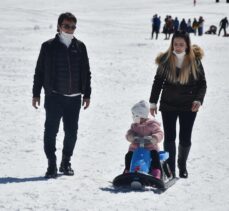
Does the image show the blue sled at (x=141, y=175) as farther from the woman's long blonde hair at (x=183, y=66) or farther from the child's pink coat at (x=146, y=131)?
the woman's long blonde hair at (x=183, y=66)

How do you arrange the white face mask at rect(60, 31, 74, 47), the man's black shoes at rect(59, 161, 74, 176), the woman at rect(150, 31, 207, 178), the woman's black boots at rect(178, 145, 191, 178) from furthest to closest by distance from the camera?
1. the woman's black boots at rect(178, 145, 191, 178)
2. the man's black shoes at rect(59, 161, 74, 176)
3. the woman at rect(150, 31, 207, 178)
4. the white face mask at rect(60, 31, 74, 47)

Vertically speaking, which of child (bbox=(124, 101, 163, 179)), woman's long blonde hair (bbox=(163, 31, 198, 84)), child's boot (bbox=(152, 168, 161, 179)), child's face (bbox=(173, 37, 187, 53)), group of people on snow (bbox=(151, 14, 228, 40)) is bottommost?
group of people on snow (bbox=(151, 14, 228, 40))

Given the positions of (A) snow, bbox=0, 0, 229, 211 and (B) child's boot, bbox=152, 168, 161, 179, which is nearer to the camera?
(A) snow, bbox=0, 0, 229, 211

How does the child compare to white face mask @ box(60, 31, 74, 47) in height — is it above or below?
below

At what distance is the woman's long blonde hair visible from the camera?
6.33m

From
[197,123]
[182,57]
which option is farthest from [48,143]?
[197,123]

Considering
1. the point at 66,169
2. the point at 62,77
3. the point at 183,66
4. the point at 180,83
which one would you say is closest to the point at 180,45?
the point at 183,66

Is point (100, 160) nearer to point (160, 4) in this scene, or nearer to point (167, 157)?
point (167, 157)

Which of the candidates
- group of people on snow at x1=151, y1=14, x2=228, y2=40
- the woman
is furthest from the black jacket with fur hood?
group of people on snow at x1=151, y1=14, x2=228, y2=40

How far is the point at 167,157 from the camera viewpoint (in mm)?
6359

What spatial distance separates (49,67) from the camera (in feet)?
20.4

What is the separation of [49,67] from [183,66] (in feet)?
4.44

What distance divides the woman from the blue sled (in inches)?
16.6

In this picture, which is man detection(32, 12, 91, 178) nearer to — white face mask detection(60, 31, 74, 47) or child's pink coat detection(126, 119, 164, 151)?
white face mask detection(60, 31, 74, 47)
